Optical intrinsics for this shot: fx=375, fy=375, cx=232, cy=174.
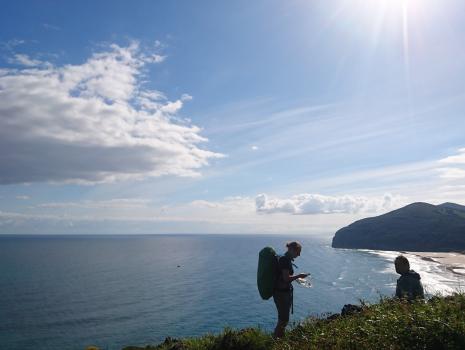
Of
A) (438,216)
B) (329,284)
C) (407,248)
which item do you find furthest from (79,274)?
(438,216)

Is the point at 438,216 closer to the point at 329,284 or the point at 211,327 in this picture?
the point at 329,284

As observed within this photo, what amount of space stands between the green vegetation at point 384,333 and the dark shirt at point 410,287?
0.36 meters

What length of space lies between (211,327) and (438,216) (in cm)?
18571

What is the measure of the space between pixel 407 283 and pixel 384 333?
9.35 ft

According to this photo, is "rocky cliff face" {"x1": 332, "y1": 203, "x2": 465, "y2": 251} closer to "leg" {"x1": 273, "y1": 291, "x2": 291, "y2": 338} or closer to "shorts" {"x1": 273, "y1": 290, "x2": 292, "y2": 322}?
"leg" {"x1": 273, "y1": 291, "x2": 291, "y2": 338}

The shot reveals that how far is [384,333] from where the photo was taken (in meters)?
7.20

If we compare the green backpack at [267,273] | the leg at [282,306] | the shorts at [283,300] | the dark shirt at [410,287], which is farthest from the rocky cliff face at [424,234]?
the green backpack at [267,273]

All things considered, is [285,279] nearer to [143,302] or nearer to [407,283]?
[407,283]

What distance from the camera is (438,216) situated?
192250 mm

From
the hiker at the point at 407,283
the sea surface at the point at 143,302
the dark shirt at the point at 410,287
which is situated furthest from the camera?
the sea surface at the point at 143,302

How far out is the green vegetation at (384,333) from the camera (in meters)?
6.62

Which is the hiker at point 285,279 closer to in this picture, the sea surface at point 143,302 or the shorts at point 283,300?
the shorts at point 283,300

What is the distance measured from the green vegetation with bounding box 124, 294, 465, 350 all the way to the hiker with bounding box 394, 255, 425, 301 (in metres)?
0.36

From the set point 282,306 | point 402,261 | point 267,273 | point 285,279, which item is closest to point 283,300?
point 282,306
